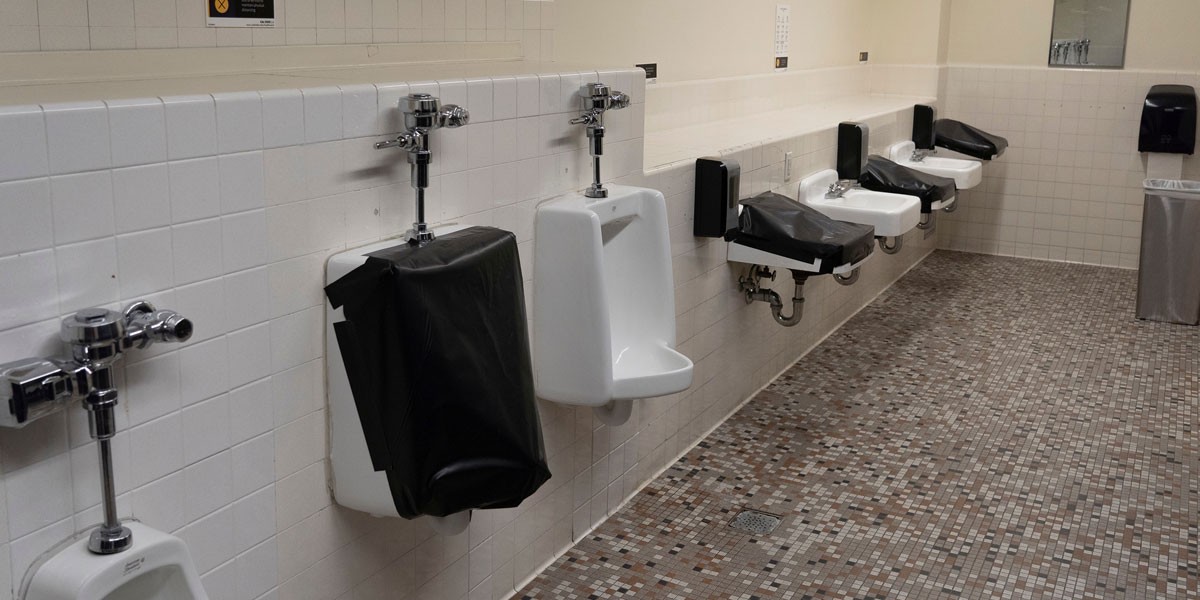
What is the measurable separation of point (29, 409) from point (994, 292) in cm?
498

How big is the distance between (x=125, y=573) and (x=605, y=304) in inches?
48.5

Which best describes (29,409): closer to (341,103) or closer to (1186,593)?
(341,103)

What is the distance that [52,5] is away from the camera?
181 cm

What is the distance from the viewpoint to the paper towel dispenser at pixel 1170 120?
559cm

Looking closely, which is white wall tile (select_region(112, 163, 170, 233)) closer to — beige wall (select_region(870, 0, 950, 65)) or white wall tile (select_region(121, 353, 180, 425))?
white wall tile (select_region(121, 353, 180, 425))

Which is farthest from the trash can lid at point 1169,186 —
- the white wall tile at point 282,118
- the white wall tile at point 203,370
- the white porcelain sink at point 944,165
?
the white wall tile at point 203,370

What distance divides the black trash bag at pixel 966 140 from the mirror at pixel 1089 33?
71 cm

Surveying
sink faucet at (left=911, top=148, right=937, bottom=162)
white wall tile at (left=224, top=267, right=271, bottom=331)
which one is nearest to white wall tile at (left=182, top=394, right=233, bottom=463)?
white wall tile at (left=224, top=267, right=271, bottom=331)

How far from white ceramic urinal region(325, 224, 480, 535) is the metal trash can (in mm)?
4129

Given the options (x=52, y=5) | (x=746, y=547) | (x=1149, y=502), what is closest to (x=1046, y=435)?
(x=1149, y=502)

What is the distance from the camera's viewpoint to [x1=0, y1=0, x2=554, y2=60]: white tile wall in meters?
1.80

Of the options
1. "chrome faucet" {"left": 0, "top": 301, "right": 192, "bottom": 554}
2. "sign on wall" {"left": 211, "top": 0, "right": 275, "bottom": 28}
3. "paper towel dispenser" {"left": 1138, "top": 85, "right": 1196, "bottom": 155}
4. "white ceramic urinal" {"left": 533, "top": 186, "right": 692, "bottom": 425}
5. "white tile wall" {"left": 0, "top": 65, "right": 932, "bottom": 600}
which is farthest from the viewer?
"paper towel dispenser" {"left": 1138, "top": 85, "right": 1196, "bottom": 155}

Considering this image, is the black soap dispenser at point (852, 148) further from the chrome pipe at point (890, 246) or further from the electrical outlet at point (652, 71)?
the electrical outlet at point (652, 71)

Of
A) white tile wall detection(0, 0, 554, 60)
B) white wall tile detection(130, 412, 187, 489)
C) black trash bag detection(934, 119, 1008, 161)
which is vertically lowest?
white wall tile detection(130, 412, 187, 489)
